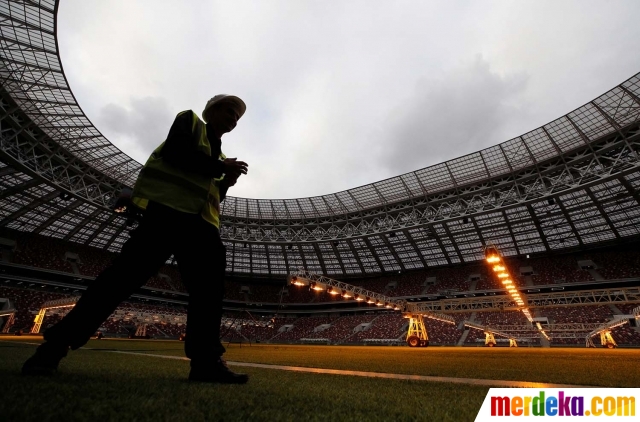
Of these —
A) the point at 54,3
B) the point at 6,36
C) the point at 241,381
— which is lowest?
the point at 241,381

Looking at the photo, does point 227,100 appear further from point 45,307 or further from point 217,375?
point 45,307

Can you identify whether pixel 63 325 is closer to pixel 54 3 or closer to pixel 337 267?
pixel 54 3

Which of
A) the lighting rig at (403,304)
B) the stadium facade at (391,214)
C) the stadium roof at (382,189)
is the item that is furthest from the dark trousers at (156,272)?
the stadium facade at (391,214)

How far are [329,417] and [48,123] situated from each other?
99.6 feet

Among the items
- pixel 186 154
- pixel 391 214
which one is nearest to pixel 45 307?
pixel 391 214

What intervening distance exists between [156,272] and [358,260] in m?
48.5

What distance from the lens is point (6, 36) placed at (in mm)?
17578

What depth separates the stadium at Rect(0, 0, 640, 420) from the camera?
6.31 ft

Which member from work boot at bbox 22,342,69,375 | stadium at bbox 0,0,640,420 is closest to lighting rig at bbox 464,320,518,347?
stadium at bbox 0,0,640,420

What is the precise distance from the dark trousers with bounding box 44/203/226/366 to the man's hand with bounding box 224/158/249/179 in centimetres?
40

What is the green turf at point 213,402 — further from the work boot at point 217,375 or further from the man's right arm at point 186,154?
the man's right arm at point 186,154

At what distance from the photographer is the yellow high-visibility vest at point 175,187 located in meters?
2.24

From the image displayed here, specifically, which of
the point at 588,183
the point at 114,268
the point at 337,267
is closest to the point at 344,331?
the point at 337,267

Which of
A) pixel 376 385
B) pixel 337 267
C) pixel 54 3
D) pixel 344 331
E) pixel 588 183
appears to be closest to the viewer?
pixel 376 385
